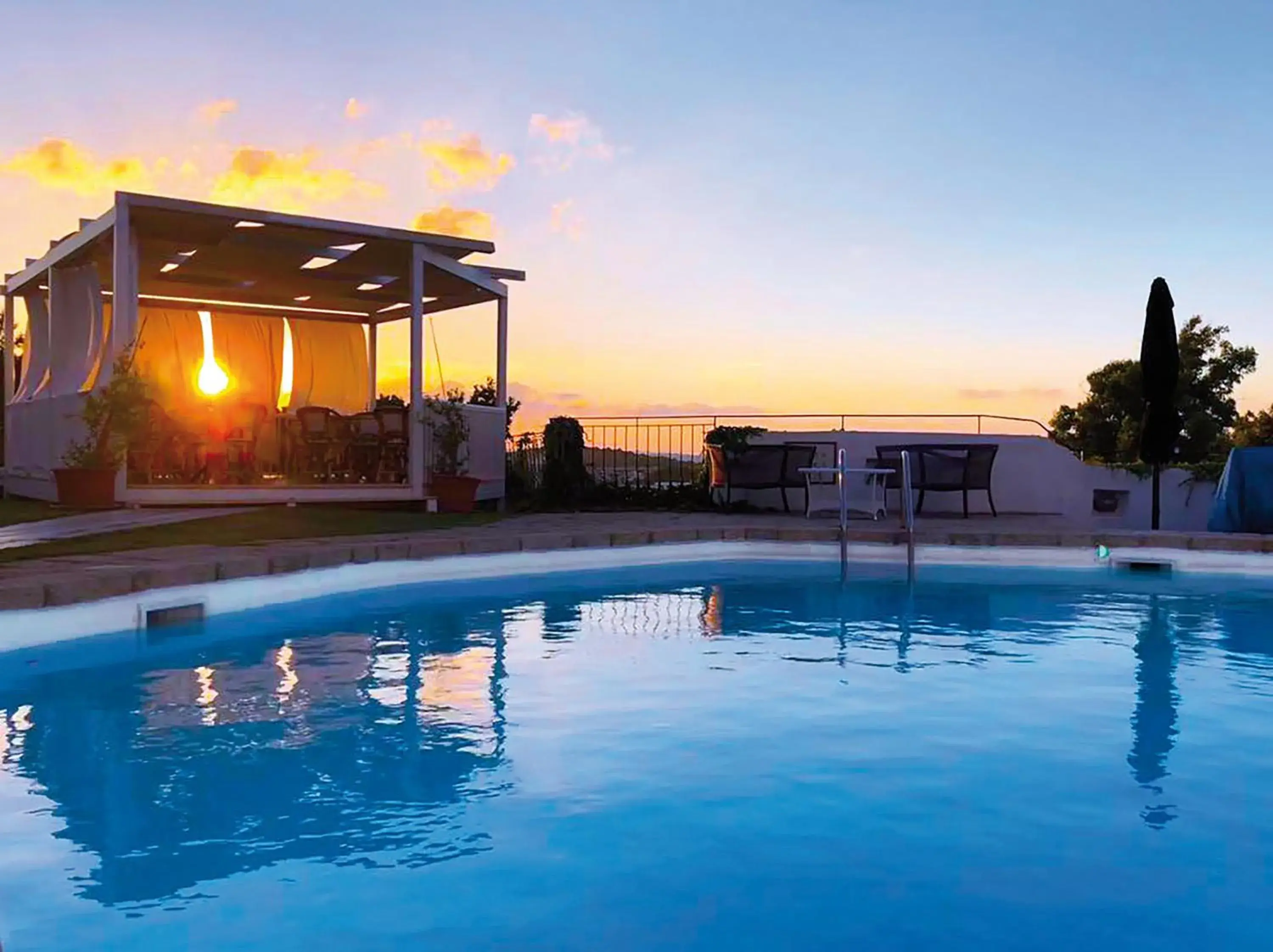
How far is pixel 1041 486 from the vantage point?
12.6m

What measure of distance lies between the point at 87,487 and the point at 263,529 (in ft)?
6.92

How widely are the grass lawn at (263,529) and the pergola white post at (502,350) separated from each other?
218 centimetres

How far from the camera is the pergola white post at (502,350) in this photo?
13.0m


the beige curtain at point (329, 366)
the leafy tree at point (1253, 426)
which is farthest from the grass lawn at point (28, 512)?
the leafy tree at point (1253, 426)

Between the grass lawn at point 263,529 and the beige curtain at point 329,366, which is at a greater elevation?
the beige curtain at point 329,366

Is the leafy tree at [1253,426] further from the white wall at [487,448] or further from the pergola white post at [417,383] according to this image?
the pergola white post at [417,383]

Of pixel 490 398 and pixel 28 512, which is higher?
pixel 490 398

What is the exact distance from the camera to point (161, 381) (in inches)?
597

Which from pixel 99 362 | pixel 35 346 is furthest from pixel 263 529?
pixel 35 346

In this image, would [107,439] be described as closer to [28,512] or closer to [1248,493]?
[28,512]

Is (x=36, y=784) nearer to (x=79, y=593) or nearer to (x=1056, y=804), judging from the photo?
(x=79, y=593)

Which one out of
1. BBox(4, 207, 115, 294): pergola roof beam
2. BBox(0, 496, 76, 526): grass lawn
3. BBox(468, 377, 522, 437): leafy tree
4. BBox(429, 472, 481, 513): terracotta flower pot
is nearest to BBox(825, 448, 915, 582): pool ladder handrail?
BBox(429, 472, 481, 513): terracotta flower pot

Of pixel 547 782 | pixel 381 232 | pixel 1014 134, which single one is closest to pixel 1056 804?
pixel 547 782

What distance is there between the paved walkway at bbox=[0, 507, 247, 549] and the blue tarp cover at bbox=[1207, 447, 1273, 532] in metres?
9.85
